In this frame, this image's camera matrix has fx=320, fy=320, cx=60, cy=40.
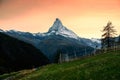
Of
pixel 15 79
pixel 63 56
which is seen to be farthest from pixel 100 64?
pixel 63 56

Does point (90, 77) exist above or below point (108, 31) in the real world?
below

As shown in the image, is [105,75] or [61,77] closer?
[105,75]

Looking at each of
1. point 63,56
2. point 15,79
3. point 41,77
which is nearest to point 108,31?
point 63,56

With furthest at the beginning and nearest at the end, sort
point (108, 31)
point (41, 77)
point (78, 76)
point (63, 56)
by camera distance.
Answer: point (108, 31)
point (63, 56)
point (41, 77)
point (78, 76)

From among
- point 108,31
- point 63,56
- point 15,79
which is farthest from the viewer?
point 108,31

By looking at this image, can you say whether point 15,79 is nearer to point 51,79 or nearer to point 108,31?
point 51,79

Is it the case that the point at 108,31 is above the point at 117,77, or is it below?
above

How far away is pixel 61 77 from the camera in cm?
4628

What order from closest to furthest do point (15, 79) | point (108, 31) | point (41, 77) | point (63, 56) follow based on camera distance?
point (41, 77), point (15, 79), point (63, 56), point (108, 31)

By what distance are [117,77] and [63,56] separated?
2095 inches

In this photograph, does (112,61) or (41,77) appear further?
(41,77)

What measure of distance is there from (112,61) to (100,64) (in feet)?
5.97

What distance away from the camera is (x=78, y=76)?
1692 inches

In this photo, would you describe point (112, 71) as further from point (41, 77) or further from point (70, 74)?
point (41, 77)
